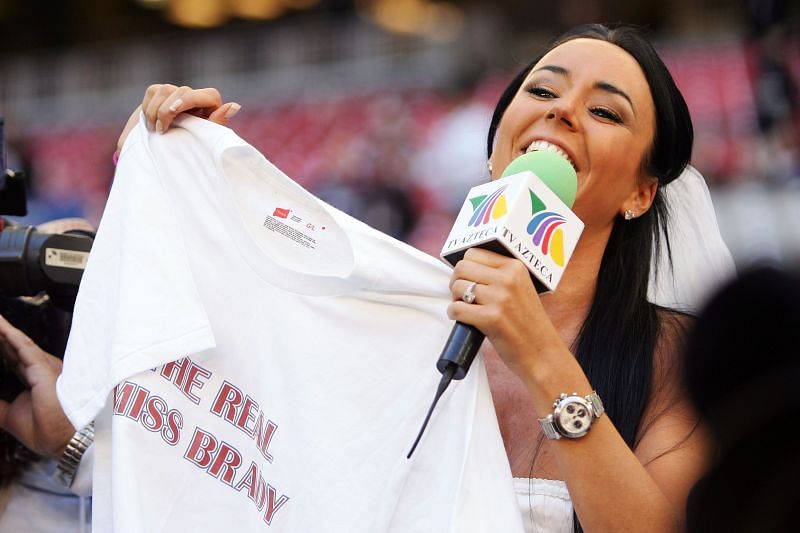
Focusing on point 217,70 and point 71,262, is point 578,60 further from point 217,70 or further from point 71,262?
point 217,70

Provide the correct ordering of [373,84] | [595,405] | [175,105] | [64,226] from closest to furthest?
[595,405]
[175,105]
[64,226]
[373,84]

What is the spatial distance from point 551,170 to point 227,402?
2.34 ft

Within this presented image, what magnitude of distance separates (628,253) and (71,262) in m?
1.15

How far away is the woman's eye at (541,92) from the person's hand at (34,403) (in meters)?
1.13

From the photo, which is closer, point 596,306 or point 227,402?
point 227,402

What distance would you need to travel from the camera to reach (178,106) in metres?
2.32

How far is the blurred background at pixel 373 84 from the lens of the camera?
7320 millimetres

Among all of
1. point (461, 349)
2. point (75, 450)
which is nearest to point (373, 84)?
point (75, 450)

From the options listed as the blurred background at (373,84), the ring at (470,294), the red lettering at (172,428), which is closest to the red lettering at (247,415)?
the red lettering at (172,428)

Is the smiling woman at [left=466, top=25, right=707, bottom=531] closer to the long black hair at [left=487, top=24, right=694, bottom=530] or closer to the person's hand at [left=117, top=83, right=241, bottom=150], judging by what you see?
the long black hair at [left=487, top=24, right=694, bottom=530]

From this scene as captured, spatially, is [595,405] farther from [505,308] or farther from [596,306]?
[596,306]

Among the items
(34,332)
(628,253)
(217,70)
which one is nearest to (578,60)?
(628,253)

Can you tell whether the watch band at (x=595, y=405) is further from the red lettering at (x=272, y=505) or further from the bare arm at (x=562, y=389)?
the red lettering at (x=272, y=505)

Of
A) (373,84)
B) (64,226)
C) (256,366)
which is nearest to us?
(256,366)
